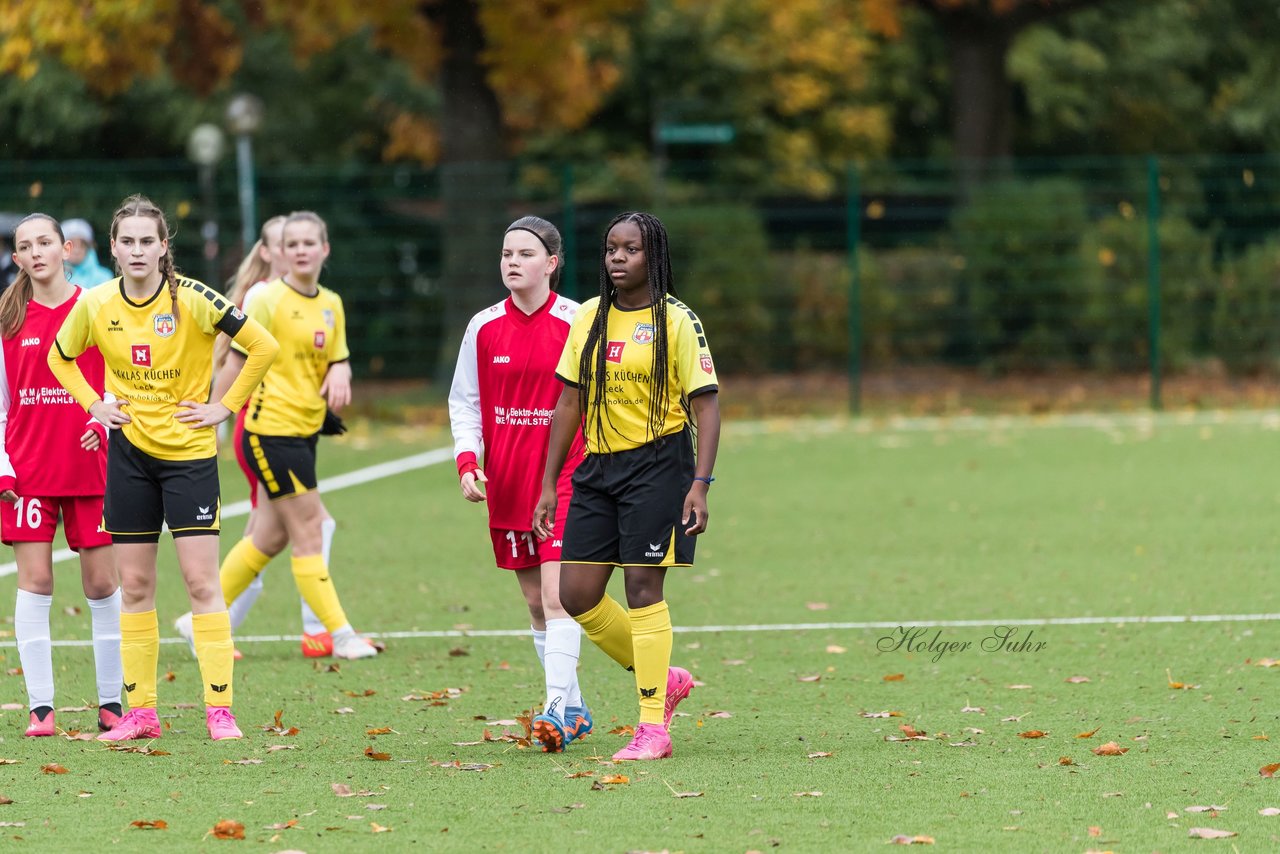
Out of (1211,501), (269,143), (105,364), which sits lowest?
(1211,501)

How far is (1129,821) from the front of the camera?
534 cm

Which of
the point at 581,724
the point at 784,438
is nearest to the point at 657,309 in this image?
the point at 581,724

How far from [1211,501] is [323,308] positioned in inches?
292

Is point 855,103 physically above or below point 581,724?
above

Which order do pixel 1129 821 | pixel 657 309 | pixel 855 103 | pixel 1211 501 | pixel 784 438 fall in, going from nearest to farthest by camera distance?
pixel 1129 821, pixel 657 309, pixel 1211 501, pixel 784 438, pixel 855 103

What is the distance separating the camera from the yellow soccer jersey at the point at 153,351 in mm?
6656

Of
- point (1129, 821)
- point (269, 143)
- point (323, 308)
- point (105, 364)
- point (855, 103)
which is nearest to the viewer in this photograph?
point (1129, 821)

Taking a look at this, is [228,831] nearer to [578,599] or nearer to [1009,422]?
[578,599]

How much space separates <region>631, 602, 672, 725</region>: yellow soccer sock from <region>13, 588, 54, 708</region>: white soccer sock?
2.23m

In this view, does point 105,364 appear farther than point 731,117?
No

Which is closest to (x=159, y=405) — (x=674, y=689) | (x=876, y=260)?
(x=674, y=689)

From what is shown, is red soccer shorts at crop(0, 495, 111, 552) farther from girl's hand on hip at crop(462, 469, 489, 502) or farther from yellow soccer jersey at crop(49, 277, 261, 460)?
girl's hand on hip at crop(462, 469, 489, 502)

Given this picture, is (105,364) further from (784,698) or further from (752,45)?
(752,45)

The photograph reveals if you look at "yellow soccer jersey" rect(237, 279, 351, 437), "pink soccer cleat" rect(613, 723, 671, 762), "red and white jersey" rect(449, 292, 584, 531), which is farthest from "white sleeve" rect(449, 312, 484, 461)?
"yellow soccer jersey" rect(237, 279, 351, 437)
